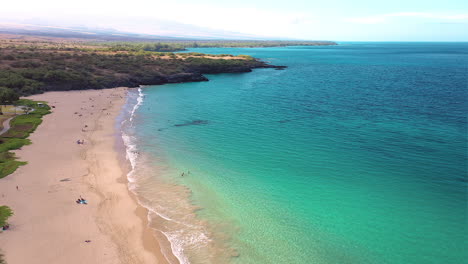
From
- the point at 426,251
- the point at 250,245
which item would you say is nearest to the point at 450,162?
the point at 426,251

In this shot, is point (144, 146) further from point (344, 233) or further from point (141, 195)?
point (344, 233)

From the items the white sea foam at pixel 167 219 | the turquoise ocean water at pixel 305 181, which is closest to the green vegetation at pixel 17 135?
the white sea foam at pixel 167 219

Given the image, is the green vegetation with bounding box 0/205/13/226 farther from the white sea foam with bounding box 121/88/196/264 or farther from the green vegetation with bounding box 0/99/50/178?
the white sea foam with bounding box 121/88/196/264

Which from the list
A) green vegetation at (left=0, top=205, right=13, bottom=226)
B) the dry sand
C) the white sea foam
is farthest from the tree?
green vegetation at (left=0, top=205, right=13, bottom=226)

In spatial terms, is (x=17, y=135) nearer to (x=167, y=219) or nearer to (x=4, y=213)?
(x=4, y=213)

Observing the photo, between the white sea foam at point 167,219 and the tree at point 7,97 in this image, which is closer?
the white sea foam at point 167,219

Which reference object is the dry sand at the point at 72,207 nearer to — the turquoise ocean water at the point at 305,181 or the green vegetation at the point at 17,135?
the green vegetation at the point at 17,135
